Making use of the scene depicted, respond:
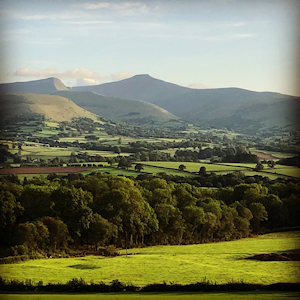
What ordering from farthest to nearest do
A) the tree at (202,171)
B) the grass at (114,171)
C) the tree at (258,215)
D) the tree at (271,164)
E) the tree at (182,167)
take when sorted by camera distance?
1. the tree at (182,167)
2. the tree at (202,171)
3. the grass at (114,171)
4. the tree at (271,164)
5. the tree at (258,215)

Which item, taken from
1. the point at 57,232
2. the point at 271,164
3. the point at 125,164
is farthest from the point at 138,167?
the point at 57,232

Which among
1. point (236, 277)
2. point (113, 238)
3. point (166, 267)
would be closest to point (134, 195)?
point (113, 238)

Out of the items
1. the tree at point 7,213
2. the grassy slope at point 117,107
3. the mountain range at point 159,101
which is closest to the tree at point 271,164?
the tree at point 7,213

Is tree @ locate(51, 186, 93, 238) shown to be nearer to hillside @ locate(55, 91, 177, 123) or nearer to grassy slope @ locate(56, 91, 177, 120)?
hillside @ locate(55, 91, 177, 123)

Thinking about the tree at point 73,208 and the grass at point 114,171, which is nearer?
the tree at point 73,208

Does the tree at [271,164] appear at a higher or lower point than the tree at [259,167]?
higher

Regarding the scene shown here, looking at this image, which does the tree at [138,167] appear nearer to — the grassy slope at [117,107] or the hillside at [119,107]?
the hillside at [119,107]

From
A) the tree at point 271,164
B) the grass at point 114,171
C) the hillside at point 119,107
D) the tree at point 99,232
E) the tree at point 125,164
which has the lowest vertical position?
the tree at point 99,232
